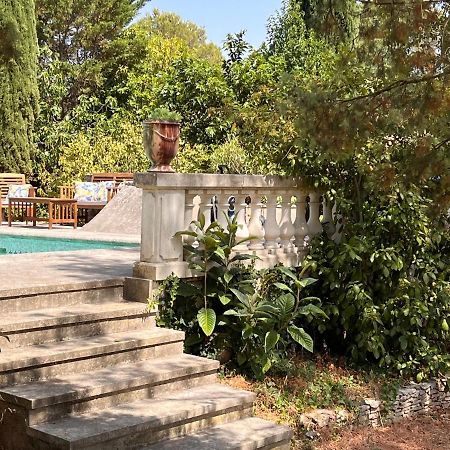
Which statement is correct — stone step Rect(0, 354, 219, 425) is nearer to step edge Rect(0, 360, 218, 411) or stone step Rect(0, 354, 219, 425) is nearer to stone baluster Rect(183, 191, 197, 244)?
step edge Rect(0, 360, 218, 411)

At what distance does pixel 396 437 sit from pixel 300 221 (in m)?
2.34

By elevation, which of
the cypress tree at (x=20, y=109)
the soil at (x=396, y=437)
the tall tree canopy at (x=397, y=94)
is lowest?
the soil at (x=396, y=437)

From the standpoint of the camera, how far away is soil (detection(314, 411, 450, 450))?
6305 millimetres

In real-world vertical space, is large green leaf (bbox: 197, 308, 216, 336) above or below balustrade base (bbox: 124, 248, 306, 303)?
below

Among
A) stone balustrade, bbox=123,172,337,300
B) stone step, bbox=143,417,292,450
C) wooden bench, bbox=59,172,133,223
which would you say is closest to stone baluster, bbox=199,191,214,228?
stone balustrade, bbox=123,172,337,300

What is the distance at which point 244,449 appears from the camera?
512 cm

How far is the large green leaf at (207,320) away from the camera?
626 cm

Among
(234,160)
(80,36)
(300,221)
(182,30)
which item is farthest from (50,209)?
(182,30)

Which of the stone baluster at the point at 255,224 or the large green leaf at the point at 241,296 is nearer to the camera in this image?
the large green leaf at the point at 241,296

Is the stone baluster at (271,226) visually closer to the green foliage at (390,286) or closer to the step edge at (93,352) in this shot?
the green foliage at (390,286)

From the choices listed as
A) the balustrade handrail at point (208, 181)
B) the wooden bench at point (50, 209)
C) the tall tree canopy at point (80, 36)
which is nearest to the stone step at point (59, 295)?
the balustrade handrail at point (208, 181)

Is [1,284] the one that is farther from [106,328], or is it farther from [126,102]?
[126,102]

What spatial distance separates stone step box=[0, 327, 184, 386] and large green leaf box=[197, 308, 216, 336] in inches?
9.3

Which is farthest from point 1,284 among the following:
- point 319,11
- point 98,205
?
point 98,205
